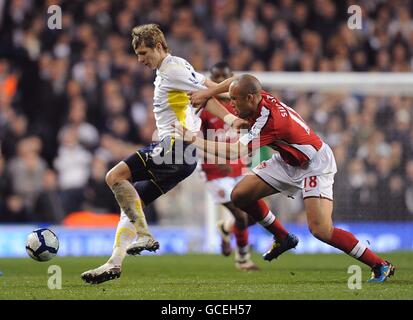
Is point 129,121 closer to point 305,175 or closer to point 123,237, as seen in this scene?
point 123,237

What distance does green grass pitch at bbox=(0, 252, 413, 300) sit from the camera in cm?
735

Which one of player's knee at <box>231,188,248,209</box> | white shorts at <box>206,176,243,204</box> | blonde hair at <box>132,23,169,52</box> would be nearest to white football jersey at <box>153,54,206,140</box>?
blonde hair at <box>132,23,169,52</box>

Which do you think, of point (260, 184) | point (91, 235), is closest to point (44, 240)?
point (260, 184)

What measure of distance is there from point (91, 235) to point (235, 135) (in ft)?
15.9

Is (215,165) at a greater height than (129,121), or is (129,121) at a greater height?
(129,121)

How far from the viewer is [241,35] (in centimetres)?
1842

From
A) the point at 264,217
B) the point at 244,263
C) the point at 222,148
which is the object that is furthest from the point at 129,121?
the point at 222,148

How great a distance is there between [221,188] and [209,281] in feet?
9.17

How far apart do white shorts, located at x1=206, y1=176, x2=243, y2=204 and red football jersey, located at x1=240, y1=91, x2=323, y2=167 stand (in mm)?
2957

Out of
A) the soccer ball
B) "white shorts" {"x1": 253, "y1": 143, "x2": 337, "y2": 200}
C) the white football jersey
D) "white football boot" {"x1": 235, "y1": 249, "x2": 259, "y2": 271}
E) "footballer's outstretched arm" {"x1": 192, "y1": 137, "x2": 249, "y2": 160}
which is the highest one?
the white football jersey

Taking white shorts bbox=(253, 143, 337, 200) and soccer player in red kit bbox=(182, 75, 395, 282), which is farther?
white shorts bbox=(253, 143, 337, 200)

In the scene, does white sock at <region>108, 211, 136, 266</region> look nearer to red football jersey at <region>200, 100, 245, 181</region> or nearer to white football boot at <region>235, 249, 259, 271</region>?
white football boot at <region>235, 249, 259, 271</region>

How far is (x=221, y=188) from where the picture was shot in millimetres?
11523

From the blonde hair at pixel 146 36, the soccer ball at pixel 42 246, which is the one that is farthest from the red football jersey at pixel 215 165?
the soccer ball at pixel 42 246
